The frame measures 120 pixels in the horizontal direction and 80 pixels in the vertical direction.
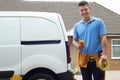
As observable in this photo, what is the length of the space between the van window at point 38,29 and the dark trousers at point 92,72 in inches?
77.3

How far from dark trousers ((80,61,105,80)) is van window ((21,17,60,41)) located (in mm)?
1964

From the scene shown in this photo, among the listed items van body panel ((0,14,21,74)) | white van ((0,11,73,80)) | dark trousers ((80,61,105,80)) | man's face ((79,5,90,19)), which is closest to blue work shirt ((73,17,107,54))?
man's face ((79,5,90,19))

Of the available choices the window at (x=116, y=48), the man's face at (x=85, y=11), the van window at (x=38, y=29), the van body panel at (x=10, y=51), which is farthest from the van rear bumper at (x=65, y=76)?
the window at (x=116, y=48)

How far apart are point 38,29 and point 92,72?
2170mm

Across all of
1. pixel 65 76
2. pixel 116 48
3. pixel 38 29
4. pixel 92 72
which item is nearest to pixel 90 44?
pixel 92 72

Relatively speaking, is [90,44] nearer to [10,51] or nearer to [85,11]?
[85,11]

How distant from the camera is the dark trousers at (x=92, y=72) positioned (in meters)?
6.94

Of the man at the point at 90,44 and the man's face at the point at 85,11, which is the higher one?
the man's face at the point at 85,11

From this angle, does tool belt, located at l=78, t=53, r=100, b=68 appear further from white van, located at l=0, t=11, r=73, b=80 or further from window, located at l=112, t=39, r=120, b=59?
window, located at l=112, t=39, r=120, b=59

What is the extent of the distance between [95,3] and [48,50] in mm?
30952

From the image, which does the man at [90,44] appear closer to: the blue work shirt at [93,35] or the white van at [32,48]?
the blue work shirt at [93,35]

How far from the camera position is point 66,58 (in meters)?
8.84

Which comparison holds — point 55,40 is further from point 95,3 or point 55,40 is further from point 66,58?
point 95,3

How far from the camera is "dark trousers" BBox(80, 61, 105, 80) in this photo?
6941 millimetres
